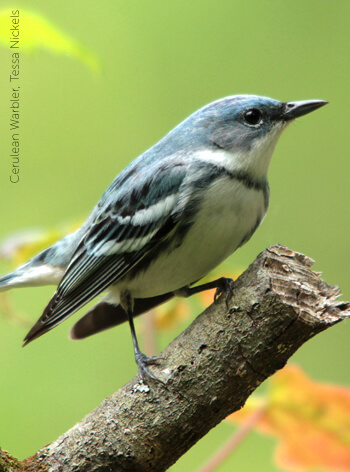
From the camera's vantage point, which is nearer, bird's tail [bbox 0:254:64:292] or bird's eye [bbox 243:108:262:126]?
bird's eye [bbox 243:108:262:126]

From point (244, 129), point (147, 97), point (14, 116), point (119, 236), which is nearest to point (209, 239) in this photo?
point (119, 236)

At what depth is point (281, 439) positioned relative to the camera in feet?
7.50

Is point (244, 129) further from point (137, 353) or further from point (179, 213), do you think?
point (137, 353)

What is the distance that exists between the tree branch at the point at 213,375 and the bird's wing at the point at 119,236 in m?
0.47

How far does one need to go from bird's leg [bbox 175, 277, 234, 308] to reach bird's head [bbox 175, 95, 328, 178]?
444mm

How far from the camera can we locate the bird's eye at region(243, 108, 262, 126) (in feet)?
8.07

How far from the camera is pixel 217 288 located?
2.23 metres

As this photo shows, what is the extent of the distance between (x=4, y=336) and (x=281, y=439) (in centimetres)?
241

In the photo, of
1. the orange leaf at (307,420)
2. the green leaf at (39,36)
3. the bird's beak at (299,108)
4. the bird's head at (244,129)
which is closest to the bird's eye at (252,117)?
the bird's head at (244,129)

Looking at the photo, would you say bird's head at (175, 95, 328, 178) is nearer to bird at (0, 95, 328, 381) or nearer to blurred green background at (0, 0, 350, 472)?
bird at (0, 95, 328, 381)

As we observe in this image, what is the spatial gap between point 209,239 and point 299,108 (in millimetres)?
655

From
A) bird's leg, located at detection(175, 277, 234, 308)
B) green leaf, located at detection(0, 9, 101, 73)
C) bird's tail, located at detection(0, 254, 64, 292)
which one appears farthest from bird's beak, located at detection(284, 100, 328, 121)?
bird's tail, located at detection(0, 254, 64, 292)

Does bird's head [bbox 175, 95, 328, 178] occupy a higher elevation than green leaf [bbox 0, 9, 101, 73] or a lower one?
lower

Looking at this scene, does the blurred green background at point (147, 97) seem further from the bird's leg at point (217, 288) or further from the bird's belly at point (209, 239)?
the bird's belly at point (209, 239)
